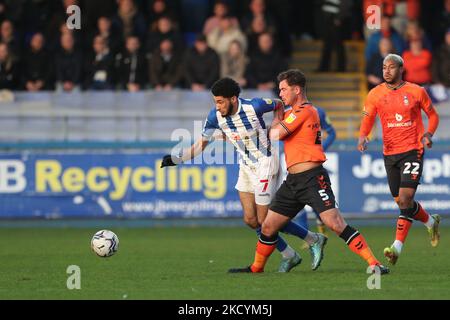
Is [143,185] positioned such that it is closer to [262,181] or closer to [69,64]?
[69,64]

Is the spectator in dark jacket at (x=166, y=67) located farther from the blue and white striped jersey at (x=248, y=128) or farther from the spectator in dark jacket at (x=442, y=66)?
the blue and white striped jersey at (x=248, y=128)

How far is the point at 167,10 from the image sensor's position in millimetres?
22750

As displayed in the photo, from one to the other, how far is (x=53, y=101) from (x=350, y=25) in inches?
266

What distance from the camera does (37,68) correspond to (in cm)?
2189

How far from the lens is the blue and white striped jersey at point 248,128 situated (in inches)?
468

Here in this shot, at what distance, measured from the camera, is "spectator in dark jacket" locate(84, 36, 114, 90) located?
21.6 meters

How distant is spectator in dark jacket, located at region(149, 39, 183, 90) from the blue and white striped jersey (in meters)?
9.98

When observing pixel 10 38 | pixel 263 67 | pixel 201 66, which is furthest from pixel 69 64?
pixel 263 67

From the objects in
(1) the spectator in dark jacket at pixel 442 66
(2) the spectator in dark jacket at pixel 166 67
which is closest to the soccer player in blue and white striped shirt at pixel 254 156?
(2) the spectator in dark jacket at pixel 166 67

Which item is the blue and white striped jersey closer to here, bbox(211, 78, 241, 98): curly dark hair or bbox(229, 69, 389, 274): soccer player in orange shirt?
bbox(211, 78, 241, 98): curly dark hair

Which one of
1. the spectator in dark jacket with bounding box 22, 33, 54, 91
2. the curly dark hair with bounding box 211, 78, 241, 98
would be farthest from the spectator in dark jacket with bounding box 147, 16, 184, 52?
the curly dark hair with bounding box 211, 78, 241, 98

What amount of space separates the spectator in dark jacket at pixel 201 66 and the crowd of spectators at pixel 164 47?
0.02 meters
